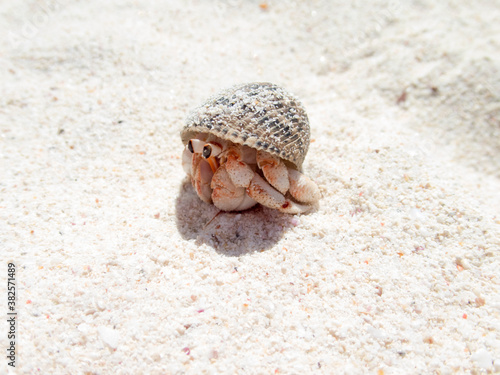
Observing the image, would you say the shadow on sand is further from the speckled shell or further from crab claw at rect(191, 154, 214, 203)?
the speckled shell

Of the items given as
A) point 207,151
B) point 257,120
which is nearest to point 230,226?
point 207,151

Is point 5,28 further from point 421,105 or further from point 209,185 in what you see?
point 421,105

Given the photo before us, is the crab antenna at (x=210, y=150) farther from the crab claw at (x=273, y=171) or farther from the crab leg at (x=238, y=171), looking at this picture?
the crab claw at (x=273, y=171)

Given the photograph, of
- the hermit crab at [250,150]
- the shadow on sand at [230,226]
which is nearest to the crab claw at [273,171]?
the hermit crab at [250,150]

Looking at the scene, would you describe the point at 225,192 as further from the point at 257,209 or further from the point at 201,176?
the point at 257,209

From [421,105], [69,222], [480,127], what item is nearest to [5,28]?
[69,222]

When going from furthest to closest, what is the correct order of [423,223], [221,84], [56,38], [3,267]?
[56,38] < [221,84] < [423,223] < [3,267]
